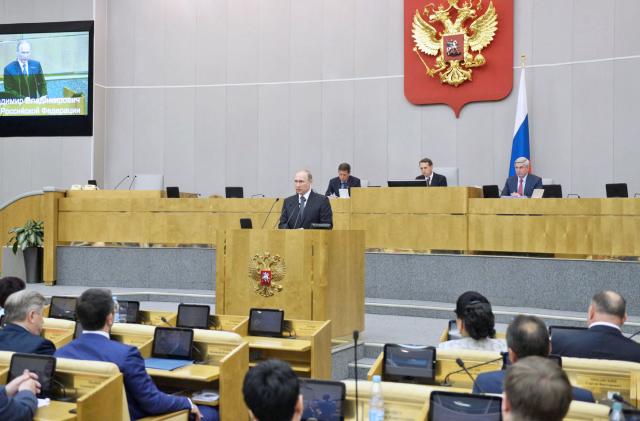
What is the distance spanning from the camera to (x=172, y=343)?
410 cm

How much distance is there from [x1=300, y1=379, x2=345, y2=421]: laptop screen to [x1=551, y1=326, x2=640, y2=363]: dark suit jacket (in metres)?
1.34

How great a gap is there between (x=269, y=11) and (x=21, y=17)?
443 cm

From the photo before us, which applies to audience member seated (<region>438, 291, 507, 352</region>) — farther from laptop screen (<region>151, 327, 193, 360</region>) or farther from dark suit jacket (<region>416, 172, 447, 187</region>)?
dark suit jacket (<region>416, 172, 447, 187</region>)

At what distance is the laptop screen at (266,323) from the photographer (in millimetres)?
4930

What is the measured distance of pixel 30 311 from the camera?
11.5 feet

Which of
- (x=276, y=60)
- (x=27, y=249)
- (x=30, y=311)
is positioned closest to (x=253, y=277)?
(x=30, y=311)

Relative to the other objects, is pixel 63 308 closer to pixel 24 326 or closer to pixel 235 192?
pixel 24 326

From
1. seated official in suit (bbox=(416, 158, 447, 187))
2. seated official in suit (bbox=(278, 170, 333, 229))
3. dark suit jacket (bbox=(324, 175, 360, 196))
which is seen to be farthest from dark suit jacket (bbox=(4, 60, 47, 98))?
seated official in suit (bbox=(278, 170, 333, 229))

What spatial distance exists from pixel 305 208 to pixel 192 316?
1.86 meters

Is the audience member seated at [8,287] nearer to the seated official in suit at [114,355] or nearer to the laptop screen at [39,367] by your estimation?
the seated official in suit at [114,355]

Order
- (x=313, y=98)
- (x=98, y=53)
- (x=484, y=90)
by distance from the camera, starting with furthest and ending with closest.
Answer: (x=98, y=53) → (x=313, y=98) → (x=484, y=90)

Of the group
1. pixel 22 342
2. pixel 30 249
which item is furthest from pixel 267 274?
pixel 30 249

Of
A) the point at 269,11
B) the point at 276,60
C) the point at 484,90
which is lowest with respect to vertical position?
the point at 484,90

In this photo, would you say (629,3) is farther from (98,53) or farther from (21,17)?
(21,17)
